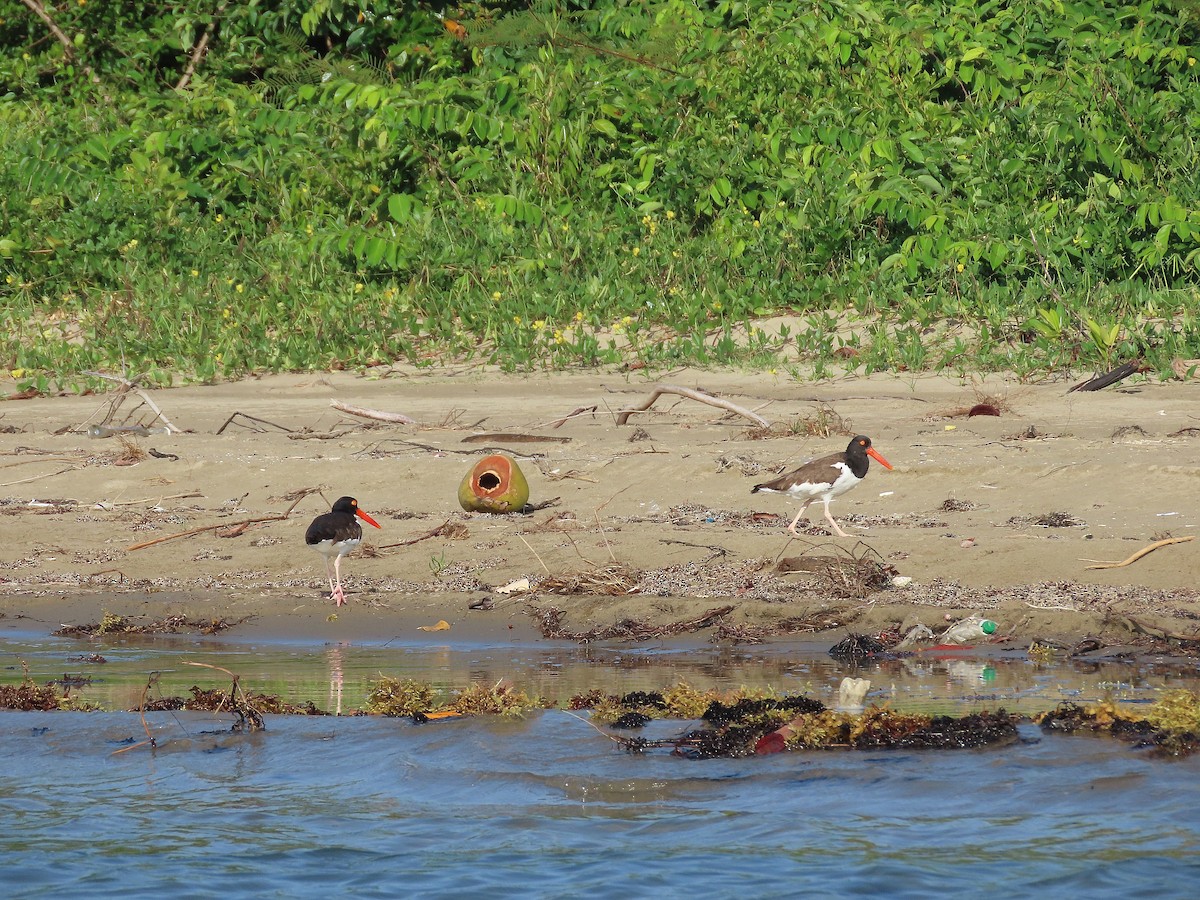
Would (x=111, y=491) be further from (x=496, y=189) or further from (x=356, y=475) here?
(x=496, y=189)

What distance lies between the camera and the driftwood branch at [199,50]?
17.0m

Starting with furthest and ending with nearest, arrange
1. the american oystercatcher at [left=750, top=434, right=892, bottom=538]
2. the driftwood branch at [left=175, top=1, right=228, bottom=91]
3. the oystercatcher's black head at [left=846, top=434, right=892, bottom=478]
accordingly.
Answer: the driftwood branch at [left=175, top=1, right=228, bottom=91]
the oystercatcher's black head at [left=846, top=434, right=892, bottom=478]
the american oystercatcher at [left=750, top=434, right=892, bottom=538]

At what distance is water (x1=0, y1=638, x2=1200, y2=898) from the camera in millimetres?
4676

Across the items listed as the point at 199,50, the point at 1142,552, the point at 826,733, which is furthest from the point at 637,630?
the point at 199,50

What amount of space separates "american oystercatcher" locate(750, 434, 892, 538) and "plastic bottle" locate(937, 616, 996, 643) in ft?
4.64

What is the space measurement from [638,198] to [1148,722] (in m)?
A: 9.34

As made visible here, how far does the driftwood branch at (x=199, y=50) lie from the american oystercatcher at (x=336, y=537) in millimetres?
10326

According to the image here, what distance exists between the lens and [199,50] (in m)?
17.2

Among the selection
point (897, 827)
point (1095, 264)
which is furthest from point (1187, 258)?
point (897, 827)

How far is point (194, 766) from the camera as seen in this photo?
572cm

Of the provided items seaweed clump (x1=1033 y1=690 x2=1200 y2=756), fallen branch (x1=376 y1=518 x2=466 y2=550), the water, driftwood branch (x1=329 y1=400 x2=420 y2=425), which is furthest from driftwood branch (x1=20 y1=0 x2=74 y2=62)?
seaweed clump (x1=1033 y1=690 x2=1200 y2=756)

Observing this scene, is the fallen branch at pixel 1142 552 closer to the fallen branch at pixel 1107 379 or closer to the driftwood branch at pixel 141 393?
the fallen branch at pixel 1107 379

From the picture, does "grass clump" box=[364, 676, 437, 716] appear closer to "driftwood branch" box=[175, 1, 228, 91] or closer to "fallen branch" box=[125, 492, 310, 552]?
"fallen branch" box=[125, 492, 310, 552]

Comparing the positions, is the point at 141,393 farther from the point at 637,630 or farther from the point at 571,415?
the point at 637,630
